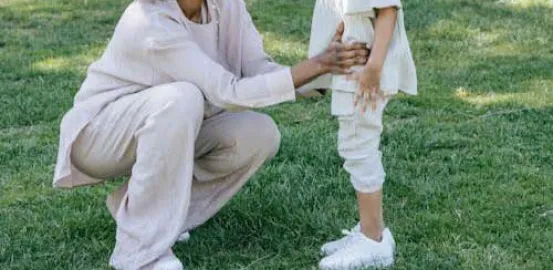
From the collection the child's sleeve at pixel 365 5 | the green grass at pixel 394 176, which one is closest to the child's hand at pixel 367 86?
the child's sleeve at pixel 365 5

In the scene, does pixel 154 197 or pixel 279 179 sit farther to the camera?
pixel 279 179

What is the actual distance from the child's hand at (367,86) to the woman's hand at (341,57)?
0.03 meters

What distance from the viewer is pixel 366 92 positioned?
2.89 meters

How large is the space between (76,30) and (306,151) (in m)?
3.43

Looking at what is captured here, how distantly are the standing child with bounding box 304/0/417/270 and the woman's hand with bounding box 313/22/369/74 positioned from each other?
1.0 inches

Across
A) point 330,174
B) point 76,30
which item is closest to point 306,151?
point 330,174

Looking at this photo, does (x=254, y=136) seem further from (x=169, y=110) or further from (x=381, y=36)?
(x=381, y=36)

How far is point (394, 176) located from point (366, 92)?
108 centimetres

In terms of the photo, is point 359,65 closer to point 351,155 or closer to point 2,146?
point 351,155

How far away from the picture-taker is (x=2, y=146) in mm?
4547

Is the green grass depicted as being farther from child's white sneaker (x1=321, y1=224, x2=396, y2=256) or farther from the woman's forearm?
the woman's forearm

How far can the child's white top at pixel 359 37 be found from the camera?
2874 mm

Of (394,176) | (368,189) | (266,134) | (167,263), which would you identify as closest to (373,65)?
(368,189)

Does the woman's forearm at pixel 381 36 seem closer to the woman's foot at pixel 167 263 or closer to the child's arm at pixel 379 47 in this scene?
the child's arm at pixel 379 47
